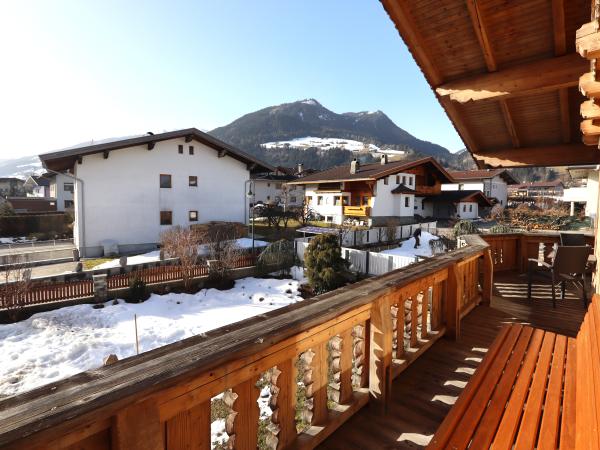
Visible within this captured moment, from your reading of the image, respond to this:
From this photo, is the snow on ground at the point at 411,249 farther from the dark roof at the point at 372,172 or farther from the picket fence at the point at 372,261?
the dark roof at the point at 372,172

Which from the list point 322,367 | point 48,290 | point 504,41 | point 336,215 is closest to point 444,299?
point 322,367

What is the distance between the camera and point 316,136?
14825 centimetres

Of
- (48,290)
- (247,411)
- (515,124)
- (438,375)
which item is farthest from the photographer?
(48,290)

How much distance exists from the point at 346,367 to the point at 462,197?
38349 mm

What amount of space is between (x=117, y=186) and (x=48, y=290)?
358 inches

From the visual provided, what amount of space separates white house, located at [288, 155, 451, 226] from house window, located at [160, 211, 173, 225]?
1499 centimetres

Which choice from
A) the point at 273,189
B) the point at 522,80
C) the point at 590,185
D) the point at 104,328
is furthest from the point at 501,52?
the point at 273,189

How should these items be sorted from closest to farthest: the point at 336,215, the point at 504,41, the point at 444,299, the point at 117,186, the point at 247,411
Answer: the point at 247,411
the point at 444,299
the point at 504,41
the point at 117,186
the point at 336,215

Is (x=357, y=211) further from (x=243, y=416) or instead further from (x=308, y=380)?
(x=243, y=416)

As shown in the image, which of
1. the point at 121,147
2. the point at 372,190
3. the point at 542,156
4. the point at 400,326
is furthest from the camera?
the point at 372,190

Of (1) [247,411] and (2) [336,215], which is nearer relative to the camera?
(1) [247,411]

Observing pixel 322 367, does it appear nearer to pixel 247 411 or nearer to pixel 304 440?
pixel 304 440

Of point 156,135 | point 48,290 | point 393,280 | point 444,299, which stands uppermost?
point 156,135

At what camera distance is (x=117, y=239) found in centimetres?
1894
